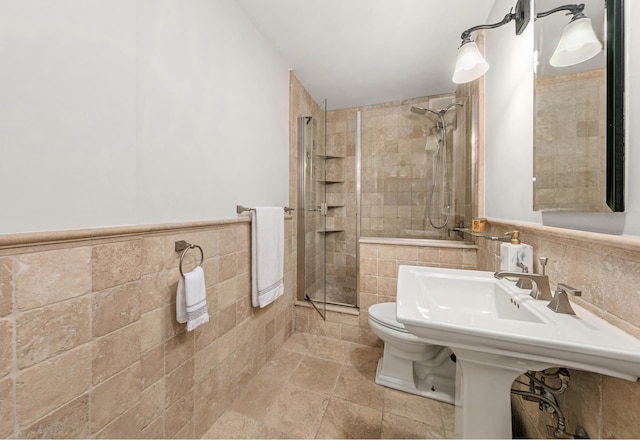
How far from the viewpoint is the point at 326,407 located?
136 centimetres

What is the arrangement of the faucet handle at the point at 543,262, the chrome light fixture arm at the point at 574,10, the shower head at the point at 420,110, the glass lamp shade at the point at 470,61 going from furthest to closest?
the shower head at the point at 420,110
the glass lamp shade at the point at 470,61
the faucet handle at the point at 543,262
the chrome light fixture arm at the point at 574,10

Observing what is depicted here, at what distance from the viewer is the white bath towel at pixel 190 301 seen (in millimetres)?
982

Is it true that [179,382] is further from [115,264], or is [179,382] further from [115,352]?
[115,264]

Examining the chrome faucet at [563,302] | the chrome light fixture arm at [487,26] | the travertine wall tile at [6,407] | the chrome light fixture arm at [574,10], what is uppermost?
the chrome light fixture arm at [487,26]

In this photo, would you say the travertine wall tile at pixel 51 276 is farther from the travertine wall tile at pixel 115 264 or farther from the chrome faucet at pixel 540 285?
the chrome faucet at pixel 540 285

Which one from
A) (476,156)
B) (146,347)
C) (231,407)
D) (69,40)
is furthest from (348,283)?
(69,40)

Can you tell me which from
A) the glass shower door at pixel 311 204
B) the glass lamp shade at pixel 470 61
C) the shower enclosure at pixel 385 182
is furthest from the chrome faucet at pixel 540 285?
the glass shower door at pixel 311 204

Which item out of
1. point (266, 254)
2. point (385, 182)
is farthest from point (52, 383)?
point (385, 182)

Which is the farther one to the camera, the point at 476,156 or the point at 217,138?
the point at 476,156

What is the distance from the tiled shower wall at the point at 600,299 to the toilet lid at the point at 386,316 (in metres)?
0.68

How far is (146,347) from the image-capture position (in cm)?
90

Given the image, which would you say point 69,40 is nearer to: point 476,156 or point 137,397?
point 137,397

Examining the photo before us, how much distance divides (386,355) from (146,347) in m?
1.38

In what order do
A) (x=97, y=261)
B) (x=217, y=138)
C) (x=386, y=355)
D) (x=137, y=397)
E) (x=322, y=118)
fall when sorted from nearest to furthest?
(x=97, y=261) → (x=137, y=397) → (x=217, y=138) → (x=386, y=355) → (x=322, y=118)
